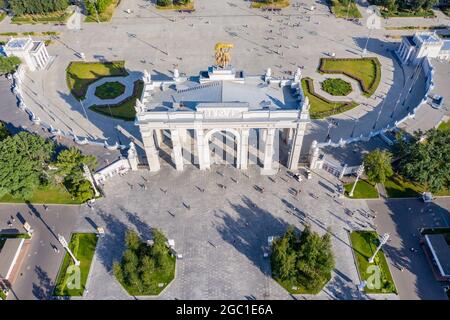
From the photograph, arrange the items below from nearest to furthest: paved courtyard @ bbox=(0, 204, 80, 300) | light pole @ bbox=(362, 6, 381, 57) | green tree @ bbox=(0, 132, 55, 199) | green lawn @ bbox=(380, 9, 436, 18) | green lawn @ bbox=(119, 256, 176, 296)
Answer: green lawn @ bbox=(119, 256, 176, 296) < paved courtyard @ bbox=(0, 204, 80, 300) < green tree @ bbox=(0, 132, 55, 199) < light pole @ bbox=(362, 6, 381, 57) < green lawn @ bbox=(380, 9, 436, 18)

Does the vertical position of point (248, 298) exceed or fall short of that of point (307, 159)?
it falls short

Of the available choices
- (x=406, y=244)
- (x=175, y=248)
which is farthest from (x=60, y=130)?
(x=406, y=244)

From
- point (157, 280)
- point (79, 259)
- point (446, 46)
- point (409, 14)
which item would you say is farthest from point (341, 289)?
point (409, 14)

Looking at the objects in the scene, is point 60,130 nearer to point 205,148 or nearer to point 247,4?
point 205,148

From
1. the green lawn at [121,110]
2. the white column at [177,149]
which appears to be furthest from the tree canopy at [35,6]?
the white column at [177,149]

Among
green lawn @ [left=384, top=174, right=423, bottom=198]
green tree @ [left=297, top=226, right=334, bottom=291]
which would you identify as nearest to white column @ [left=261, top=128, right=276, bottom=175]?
green tree @ [left=297, top=226, right=334, bottom=291]

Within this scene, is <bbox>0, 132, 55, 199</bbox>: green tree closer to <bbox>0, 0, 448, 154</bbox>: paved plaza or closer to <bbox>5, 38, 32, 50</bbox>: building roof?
<bbox>0, 0, 448, 154</bbox>: paved plaza
